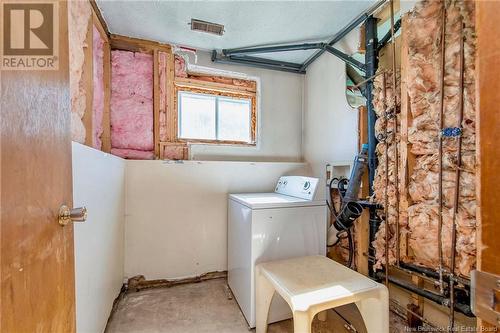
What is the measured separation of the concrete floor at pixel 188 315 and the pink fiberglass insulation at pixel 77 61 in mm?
1314

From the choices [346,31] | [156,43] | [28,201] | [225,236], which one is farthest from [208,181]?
[346,31]

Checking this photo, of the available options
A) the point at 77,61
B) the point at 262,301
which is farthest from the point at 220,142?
the point at 262,301

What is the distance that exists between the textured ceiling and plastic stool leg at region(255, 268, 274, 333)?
1940 millimetres

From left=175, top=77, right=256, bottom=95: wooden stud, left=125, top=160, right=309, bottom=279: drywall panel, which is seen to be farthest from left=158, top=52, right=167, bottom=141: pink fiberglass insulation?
left=125, top=160, right=309, bottom=279: drywall panel

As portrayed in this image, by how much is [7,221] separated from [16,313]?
19 centimetres

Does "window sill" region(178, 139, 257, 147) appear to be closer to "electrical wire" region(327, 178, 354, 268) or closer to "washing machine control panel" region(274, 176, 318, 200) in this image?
"washing machine control panel" region(274, 176, 318, 200)

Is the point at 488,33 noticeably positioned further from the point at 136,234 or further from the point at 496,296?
the point at 136,234

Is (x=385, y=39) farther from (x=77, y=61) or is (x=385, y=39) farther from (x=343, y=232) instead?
(x=77, y=61)

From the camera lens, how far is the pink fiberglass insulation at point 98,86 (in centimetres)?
176

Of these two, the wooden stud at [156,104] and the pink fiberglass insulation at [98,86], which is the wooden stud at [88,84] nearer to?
the pink fiberglass insulation at [98,86]

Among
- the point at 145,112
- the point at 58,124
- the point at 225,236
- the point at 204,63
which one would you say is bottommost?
the point at 225,236

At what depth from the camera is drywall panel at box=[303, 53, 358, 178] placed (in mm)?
1972

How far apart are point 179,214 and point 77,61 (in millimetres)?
1399

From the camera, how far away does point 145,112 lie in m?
2.19
